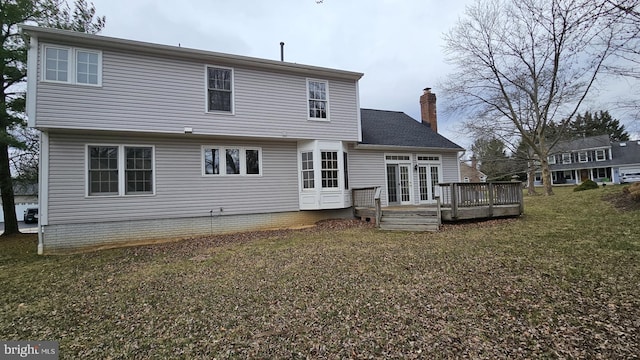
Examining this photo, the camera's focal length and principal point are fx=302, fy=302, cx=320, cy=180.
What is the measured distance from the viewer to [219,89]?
1095 cm

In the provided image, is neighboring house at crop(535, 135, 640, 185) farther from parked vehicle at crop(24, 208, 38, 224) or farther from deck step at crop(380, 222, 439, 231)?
parked vehicle at crop(24, 208, 38, 224)

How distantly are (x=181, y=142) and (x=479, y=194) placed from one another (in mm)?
10929

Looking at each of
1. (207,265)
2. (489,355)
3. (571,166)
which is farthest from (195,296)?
(571,166)

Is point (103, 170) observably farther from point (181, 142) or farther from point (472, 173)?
point (472, 173)

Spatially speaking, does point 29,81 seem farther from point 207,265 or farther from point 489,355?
point 489,355

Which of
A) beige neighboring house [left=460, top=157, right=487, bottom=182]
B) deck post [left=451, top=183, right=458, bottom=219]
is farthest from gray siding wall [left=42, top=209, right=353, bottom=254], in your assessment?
beige neighboring house [left=460, top=157, right=487, bottom=182]

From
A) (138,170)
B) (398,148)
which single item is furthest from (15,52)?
(398,148)

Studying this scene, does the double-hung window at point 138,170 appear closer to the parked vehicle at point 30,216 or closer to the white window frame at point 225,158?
the white window frame at point 225,158

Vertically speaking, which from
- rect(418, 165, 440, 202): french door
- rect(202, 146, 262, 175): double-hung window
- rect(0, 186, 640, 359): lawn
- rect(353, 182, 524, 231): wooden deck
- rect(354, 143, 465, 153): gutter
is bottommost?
rect(0, 186, 640, 359): lawn

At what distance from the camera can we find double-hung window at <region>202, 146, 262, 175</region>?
36.7ft

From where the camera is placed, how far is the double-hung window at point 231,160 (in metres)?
11.2

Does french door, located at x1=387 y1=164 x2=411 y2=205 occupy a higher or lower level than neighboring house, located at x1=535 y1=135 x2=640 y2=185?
lower

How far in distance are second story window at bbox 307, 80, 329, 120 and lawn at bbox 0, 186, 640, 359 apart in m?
6.15

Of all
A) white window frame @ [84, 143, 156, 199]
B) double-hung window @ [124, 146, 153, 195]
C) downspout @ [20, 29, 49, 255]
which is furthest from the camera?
double-hung window @ [124, 146, 153, 195]
